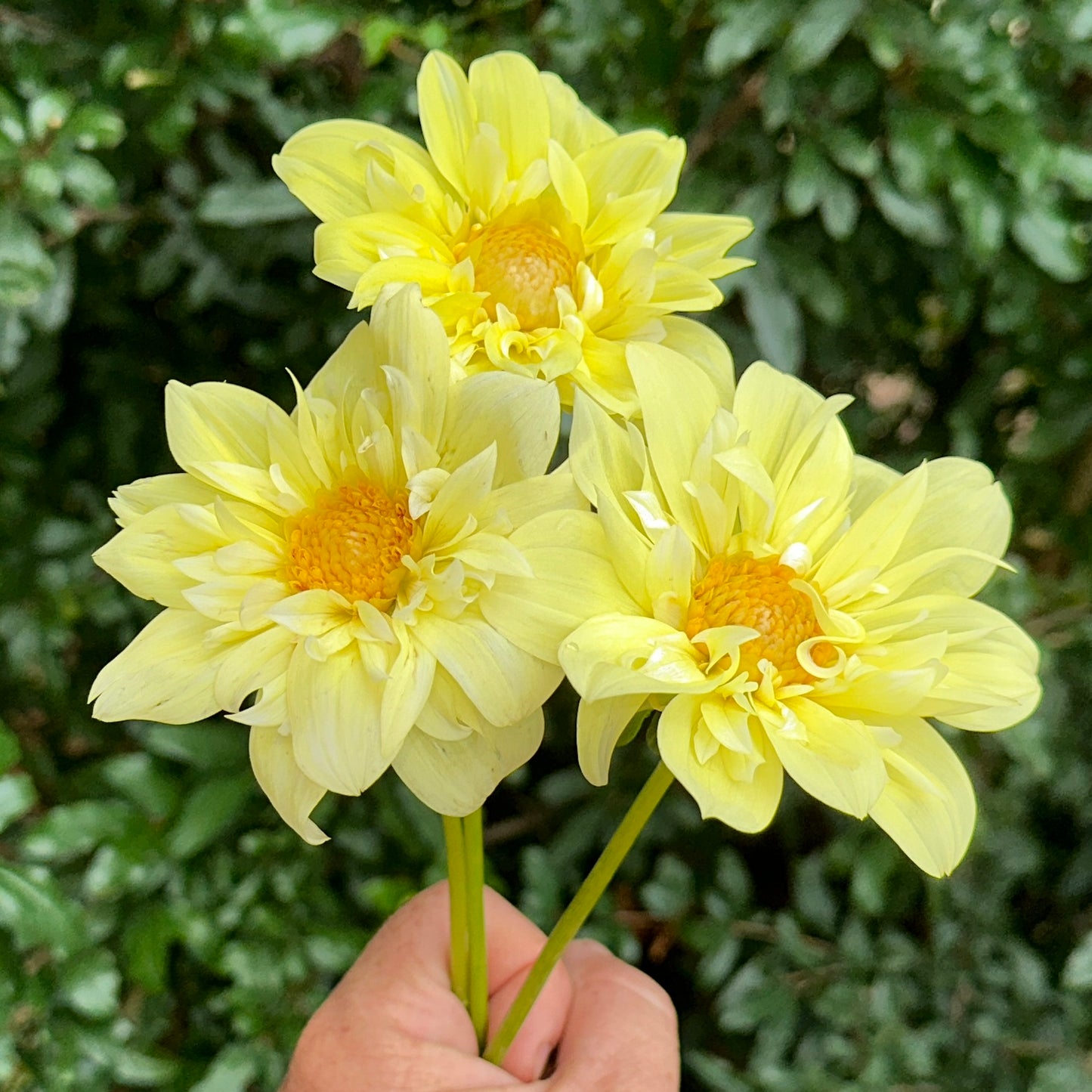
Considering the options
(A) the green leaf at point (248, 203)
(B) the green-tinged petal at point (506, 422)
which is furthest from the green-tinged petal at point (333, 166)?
(A) the green leaf at point (248, 203)

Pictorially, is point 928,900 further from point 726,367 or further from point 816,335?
point 726,367

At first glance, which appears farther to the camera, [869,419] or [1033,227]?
[869,419]

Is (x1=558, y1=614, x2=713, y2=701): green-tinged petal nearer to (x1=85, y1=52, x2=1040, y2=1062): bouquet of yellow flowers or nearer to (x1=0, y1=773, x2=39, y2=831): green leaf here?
(x1=85, y1=52, x2=1040, y2=1062): bouquet of yellow flowers

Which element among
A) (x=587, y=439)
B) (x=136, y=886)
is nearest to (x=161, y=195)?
(x=136, y=886)

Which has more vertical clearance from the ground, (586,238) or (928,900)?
(586,238)

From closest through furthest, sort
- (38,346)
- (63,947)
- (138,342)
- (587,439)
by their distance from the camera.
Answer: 1. (587,439)
2. (63,947)
3. (38,346)
4. (138,342)

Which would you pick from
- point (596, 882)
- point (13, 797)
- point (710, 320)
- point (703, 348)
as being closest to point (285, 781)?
point (596, 882)

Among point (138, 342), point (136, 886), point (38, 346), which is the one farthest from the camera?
point (138, 342)
